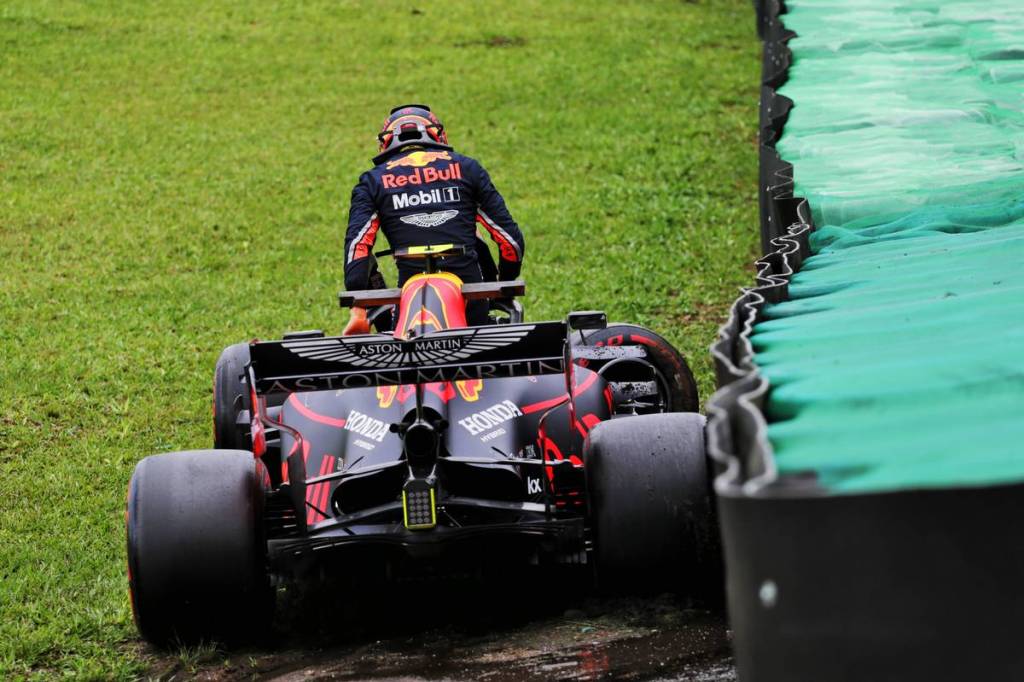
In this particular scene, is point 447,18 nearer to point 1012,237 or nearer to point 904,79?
point 904,79

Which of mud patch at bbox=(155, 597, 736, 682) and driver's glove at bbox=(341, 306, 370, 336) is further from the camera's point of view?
driver's glove at bbox=(341, 306, 370, 336)

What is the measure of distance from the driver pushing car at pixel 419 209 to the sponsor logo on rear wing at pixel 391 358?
64.4 inches

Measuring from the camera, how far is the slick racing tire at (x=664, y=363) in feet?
25.9

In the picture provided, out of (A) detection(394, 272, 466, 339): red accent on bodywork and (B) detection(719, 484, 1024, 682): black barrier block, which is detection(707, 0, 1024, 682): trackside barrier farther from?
(A) detection(394, 272, 466, 339): red accent on bodywork

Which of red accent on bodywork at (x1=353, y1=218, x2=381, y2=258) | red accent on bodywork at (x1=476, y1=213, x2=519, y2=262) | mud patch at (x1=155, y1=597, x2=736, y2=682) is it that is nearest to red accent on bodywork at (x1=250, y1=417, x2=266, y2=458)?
mud patch at (x1=155, y1=597, x2=736, y2=682)

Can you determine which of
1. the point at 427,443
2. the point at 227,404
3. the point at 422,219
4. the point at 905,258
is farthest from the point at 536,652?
the point at 227,404

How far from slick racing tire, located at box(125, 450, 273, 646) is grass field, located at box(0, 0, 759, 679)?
1.30 ft

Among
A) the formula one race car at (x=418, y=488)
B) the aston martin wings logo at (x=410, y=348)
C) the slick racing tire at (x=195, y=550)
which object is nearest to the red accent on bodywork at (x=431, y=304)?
the formula one race car at (x=418, y=488)

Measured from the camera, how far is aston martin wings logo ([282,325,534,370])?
19.3 ft

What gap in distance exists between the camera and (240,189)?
17688 millimetres

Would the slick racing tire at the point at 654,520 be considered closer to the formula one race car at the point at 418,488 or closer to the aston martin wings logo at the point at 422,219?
the formula one race car at the point at 418,488

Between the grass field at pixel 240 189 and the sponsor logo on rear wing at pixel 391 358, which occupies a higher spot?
the grass field at pixel 240 189

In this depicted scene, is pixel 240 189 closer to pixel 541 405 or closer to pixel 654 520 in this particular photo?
pixel 541 405

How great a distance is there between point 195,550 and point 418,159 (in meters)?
2.91
